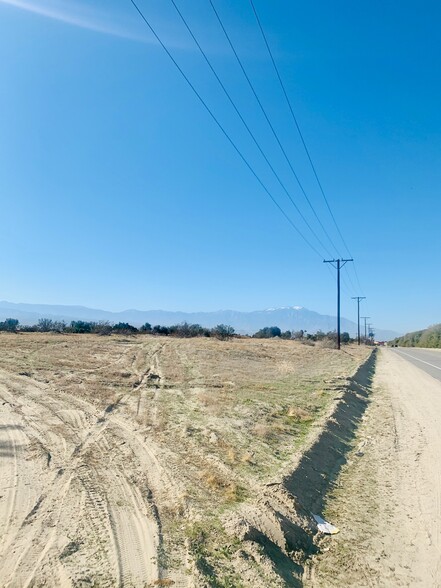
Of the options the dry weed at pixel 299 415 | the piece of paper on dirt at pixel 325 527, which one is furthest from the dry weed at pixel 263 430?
the piece of paper on dirt at pixel 325 527

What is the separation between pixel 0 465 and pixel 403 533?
6.56 m

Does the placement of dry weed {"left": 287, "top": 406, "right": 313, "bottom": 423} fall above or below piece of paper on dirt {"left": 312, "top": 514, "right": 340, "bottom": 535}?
above

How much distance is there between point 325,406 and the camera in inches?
507

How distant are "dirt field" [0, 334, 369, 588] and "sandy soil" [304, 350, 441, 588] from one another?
0.52 m

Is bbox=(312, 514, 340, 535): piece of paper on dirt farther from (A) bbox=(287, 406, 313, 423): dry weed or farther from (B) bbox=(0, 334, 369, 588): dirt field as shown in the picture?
(A) bbox=(287, 406, 313, 423): dry weed

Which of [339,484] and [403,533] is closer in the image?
[403,533]

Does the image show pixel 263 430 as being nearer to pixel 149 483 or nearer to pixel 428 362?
pixel 149 483

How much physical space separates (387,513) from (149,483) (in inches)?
144

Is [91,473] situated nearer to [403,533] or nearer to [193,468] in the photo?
[193,468]

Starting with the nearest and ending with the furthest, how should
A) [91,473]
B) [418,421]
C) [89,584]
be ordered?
[89,584] → [91,473] → [418,421]

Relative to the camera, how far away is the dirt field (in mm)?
4414

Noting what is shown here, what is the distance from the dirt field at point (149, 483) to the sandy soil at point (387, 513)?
517 millimetres

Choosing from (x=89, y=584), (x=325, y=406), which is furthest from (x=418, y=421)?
(x=89, y=584)

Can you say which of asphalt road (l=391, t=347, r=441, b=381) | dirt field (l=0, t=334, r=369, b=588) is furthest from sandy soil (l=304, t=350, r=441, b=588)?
asphalt road (l=391, t=347, r=441, b=381)
